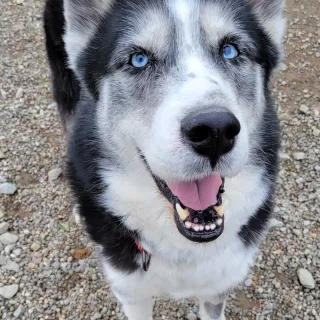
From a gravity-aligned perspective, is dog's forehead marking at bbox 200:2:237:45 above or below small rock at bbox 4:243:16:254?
above

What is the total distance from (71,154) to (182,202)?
0.91m

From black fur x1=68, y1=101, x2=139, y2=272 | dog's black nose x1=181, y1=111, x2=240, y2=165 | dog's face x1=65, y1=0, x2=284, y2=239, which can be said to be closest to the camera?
dog's black nose x1=181, y1=111, x2=240, y2=165

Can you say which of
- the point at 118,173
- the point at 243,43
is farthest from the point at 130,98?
the point at 243,43

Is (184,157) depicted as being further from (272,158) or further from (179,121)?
(272,158)

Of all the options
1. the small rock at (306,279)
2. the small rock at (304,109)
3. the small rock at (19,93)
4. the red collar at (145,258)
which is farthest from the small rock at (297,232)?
the small rock at (19,93)

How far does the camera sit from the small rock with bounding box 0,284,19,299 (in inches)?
136

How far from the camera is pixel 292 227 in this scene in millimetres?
3799

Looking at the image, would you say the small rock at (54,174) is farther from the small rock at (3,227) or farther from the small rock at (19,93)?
the small rock at (19,93)

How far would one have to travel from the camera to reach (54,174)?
4.13 m

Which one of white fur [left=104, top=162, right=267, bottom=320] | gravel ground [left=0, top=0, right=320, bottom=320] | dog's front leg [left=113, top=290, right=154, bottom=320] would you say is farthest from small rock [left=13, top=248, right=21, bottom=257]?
white fur [left=104, top=162, right=267, bottom=320]

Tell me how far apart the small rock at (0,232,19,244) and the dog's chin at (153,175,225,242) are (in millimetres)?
1964

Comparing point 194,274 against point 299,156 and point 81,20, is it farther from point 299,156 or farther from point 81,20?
point 299,156

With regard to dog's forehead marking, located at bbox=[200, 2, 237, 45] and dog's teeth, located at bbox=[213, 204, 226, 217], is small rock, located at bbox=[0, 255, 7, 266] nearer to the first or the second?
dog's teeth, located at bbox=[213, 204, 226, 217]

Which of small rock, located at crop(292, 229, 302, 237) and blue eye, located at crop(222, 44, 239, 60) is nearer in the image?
blue eye, located at crop(222, 44, 239, 60)
